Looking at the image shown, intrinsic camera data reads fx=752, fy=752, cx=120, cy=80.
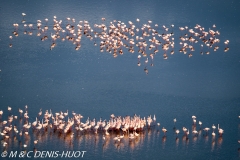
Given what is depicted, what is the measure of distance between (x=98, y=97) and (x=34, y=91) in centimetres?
464

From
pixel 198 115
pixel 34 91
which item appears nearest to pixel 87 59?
pixel 34 91

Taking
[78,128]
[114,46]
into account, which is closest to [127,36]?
[114,46]

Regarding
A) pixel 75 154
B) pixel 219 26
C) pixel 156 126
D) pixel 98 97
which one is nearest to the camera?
pixel 75 154

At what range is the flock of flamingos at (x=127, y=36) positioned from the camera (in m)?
60.9

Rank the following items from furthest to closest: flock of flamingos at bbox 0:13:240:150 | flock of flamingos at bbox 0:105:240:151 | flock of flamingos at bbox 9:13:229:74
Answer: flock of flamingos at bbox 9:13:229:74 → flock of flamingos at bbox 0:13:240:150 → flock of flamingos at bbox 0:105:240:151

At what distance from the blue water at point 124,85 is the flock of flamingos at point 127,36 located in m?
0.52

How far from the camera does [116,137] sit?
47250 millimetres

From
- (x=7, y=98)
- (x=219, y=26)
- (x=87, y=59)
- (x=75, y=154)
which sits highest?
(x=219, y=26)

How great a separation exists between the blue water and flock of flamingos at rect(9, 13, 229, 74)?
0.52m

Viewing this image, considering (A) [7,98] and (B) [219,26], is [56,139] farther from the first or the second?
(B) [219,26]

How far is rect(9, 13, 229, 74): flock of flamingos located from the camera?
6091 cm

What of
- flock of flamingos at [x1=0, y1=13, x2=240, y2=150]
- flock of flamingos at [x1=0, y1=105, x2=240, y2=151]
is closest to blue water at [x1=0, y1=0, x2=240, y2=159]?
flock of flamingos at [x1=0, y1=105, x2=240, y2=151]

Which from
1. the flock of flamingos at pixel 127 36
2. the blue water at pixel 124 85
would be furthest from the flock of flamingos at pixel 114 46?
the blue water at pixel 124 85

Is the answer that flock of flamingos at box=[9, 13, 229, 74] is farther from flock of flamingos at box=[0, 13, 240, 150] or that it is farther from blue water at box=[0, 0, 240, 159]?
blue water at box=[0, 0, 240, 159]
